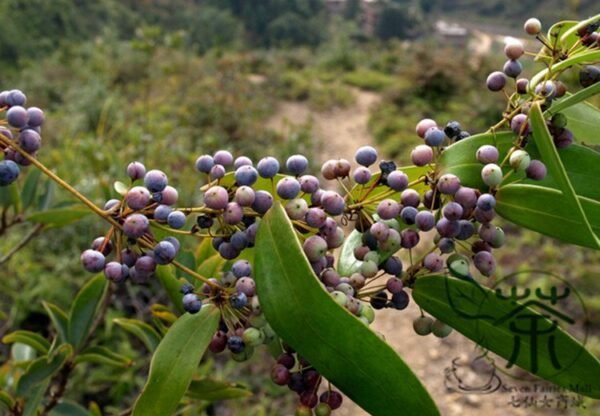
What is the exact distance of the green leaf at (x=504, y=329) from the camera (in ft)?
1.52

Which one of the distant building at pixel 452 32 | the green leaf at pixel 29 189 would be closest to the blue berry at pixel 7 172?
the green leaf at pixel 29 189

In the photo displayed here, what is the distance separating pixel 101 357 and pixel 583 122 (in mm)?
772

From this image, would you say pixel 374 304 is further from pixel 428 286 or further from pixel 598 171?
pixel 598 171

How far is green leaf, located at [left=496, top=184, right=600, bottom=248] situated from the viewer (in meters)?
0.49

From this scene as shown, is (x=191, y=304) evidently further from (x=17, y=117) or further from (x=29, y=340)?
(x=29, y=340)

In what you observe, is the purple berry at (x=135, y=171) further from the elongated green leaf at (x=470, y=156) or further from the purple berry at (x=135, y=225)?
the elongated green leaf at (x=470, y=156)

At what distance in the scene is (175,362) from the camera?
0.52m

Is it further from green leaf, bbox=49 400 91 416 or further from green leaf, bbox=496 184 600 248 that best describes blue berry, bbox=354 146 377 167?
green leaf, bbox=49 400 91 416

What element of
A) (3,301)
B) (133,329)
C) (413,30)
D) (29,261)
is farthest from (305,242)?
(413,30)

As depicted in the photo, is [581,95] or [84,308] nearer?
[581,95]

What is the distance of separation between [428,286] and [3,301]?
2.90 meters

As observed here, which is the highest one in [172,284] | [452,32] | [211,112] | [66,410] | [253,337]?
[253,337]

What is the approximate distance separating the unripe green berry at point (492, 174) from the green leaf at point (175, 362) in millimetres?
269

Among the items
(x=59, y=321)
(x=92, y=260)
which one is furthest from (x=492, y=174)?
(x=59, y=321)
